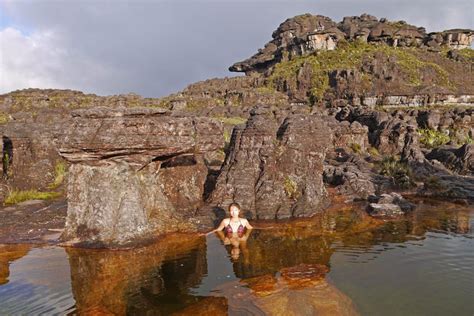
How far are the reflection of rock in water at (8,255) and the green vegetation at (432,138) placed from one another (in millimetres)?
30046

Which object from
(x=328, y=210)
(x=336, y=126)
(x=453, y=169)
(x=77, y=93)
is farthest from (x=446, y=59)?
(x=328, y=210)

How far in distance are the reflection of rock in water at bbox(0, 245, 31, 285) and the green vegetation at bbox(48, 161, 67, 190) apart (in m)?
7.05

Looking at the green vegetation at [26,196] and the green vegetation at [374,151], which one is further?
the green vegetation at [374,151]

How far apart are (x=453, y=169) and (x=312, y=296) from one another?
57.8ft

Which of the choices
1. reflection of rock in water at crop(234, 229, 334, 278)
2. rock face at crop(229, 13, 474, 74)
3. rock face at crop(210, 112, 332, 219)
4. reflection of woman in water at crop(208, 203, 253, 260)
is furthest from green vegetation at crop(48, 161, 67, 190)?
rock face at crop(229, 13, 474, 74)

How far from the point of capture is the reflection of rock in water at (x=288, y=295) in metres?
6.13

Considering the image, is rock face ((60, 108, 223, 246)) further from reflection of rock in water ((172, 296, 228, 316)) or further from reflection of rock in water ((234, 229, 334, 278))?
reflection of rock in water ((172, 296, 228, 316))

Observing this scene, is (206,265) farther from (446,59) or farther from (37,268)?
(446,59)

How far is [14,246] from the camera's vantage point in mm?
9523

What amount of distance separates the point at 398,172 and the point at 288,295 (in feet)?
43.0

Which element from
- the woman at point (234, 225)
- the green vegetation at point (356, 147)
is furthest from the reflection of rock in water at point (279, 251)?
the green vegetation at point (356, 147)

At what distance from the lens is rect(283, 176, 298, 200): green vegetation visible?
42.8ft

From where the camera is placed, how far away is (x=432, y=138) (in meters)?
33.1

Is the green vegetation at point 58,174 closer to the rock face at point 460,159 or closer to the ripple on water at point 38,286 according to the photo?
the ripple on water at point 38,286
